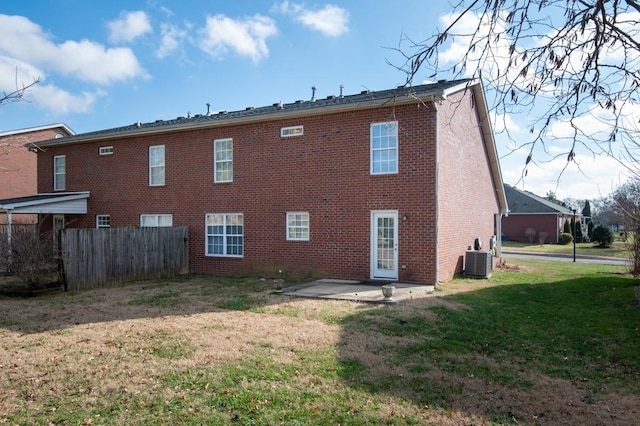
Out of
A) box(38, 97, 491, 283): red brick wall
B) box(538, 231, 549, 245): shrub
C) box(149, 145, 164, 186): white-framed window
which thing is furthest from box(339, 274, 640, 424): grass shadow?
box(538, 231, 549, 245): shrub

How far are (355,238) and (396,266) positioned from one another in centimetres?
157

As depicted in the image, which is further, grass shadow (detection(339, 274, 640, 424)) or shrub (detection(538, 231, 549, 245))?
shrub (detection(538, 231, 549, 245))

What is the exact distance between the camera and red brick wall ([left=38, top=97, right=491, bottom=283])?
13086mm

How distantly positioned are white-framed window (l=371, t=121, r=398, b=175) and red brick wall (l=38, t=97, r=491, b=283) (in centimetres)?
19

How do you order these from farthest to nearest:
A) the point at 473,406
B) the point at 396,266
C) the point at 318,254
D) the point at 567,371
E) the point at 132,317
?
the point at 318,254 → the point at 396,266 → the point at 132,317 → the point at 567,371 → the point at 473,406

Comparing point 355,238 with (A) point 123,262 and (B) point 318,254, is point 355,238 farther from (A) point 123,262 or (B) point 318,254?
(A) point 123,262

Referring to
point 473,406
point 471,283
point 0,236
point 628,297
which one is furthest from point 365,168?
point 0,236

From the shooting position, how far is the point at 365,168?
13.9 metres

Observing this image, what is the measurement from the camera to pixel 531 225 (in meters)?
42.1

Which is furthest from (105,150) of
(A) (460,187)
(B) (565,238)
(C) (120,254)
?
(B) (565,238)

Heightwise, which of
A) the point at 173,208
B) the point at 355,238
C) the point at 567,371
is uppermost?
the point at 173,208

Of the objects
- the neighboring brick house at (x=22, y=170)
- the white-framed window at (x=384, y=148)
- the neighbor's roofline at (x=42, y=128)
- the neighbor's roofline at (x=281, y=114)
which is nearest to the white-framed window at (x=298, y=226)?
the white-framed window at (x=384, y=148)

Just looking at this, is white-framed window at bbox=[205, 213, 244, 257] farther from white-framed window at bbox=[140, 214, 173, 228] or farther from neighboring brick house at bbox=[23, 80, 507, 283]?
white-framed window at bbox=[140, 214, 173, 228]

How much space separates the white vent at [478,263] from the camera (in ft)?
49.9
